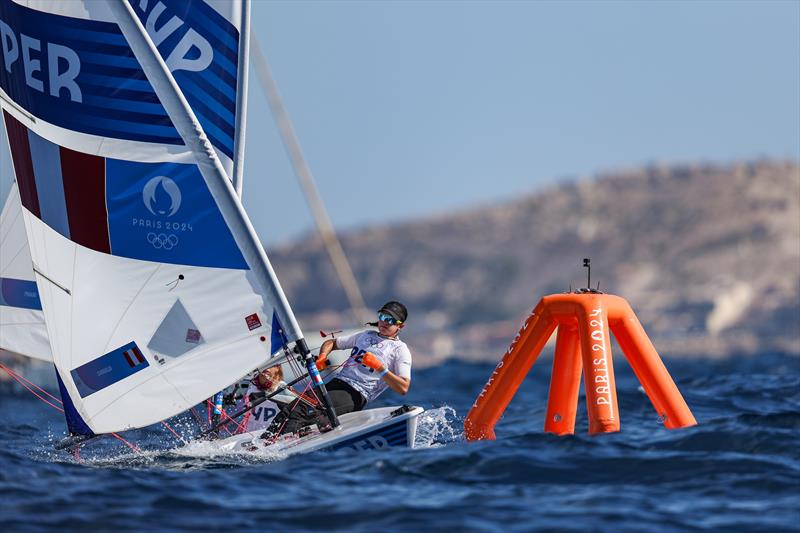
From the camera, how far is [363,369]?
13703 mm

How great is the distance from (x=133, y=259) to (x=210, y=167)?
1.27 meters

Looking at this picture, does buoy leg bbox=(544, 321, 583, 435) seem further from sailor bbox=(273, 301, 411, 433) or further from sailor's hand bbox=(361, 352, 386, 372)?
sailor's hand bbox=(361, 352, 386, 372)

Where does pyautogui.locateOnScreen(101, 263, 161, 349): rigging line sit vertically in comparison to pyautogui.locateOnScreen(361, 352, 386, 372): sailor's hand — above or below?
above

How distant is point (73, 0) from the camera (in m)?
12.9

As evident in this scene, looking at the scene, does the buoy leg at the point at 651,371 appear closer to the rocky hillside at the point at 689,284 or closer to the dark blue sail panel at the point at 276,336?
the dark blue sail panel at the point at 276,336

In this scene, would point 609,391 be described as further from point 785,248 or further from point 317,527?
point 785,248

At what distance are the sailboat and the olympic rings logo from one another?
1 cm

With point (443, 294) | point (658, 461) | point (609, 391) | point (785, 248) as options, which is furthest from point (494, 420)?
point (443, 294)

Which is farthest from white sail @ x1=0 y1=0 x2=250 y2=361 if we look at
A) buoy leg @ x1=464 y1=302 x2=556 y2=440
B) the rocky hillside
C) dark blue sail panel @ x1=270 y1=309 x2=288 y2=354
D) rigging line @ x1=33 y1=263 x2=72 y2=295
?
the rocky hillside

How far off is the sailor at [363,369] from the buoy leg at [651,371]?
2.28 metres

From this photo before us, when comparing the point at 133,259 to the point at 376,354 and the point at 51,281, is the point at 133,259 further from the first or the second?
the point at 376,354

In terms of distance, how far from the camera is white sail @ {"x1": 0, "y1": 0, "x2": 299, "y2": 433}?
12703mm

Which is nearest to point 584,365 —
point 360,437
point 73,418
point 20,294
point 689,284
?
point 360,437

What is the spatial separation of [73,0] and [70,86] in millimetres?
873
